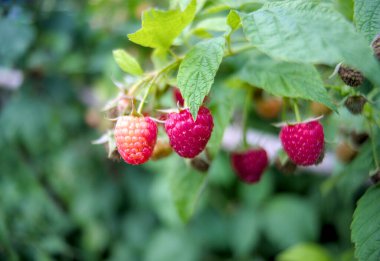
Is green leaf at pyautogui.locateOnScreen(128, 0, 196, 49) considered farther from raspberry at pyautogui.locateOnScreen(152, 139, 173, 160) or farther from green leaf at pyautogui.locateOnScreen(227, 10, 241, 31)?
raspberry at pyautogui.locateOnScreen(152, 139, 173, 160)

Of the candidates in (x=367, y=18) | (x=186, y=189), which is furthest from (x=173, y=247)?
(x=367, y=18)

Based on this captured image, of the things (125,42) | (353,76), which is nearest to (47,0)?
(125,42)

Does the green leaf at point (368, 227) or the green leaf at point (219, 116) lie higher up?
the green leaf at point (219, 116)

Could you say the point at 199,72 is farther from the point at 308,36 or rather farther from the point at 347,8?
the point at 347,8

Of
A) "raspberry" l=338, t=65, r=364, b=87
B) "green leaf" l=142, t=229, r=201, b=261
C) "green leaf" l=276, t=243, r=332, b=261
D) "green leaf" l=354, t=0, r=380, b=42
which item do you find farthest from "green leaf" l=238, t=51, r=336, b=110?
"green leaf" l=142, t=229, r=201, b=261

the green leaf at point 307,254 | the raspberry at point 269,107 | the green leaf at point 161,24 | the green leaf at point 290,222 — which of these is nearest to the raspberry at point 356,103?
the green leaf at point 161,24

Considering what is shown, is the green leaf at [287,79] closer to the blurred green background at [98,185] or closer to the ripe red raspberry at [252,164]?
the ripe red raspberry at [252,164]
